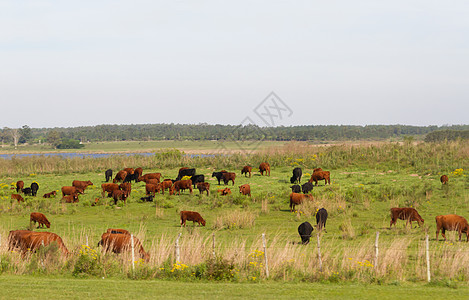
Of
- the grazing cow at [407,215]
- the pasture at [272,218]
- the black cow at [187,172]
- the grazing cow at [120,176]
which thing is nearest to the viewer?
the pasture at [272,218]

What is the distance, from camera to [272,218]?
2458cm

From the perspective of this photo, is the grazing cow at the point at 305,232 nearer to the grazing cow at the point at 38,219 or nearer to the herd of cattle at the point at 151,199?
the herd of cattle at the point at 151,199

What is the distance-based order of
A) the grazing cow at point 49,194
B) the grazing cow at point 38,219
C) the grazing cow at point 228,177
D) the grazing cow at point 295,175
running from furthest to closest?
1. the grazing cow at point 228,177
2. the grazing cow at point 295,175
3. the grazing cow at point 49,194
4. the grazing cow at point 38,219

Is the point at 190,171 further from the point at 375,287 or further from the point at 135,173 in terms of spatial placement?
the point at 375,287

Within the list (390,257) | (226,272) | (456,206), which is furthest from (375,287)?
(456,206)

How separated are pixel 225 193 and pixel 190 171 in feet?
29.1

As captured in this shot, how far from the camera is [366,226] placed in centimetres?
2083

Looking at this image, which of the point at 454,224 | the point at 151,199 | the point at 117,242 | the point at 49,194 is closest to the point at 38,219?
the point at 117,242

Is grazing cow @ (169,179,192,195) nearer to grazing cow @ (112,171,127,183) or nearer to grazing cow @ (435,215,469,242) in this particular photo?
grazing cow @ (112,171,127,183)

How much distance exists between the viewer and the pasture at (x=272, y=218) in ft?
43.8

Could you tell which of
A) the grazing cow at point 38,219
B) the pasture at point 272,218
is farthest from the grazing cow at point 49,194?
the grazing cow at point 38,219

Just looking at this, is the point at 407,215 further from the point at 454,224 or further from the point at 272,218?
the point at 272,218

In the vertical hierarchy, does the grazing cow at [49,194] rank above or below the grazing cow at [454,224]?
below

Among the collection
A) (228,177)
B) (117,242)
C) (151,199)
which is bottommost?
(151,199)
